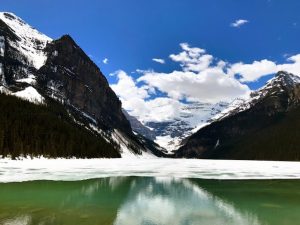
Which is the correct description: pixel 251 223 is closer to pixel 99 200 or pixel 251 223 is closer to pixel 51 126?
pixel 99 200

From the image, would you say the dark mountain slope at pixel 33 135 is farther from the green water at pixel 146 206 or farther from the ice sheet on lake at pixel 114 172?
the green water at pixel 146 206

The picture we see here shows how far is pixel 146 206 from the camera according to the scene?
24.7 m

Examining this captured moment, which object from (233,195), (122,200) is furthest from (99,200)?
(233,195)

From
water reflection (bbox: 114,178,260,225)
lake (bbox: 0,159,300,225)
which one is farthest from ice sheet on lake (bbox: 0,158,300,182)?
water reflection (bbox: 114,178,260,225)

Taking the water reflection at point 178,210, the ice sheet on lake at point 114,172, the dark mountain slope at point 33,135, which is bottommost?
the water reflection at point 178,210

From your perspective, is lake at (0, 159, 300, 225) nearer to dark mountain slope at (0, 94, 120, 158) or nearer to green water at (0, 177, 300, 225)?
green water at (0, 177, 300, 225)

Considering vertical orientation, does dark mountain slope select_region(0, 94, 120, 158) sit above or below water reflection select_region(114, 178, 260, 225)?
above

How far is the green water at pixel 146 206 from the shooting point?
19.4 meters

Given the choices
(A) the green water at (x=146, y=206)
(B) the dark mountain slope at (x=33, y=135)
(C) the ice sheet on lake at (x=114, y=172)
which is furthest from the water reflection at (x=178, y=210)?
(B) the dark mountain slope at (x=33, y=135)

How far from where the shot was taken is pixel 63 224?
17.6 m

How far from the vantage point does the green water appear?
19.4 m

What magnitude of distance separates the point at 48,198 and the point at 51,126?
152236mm

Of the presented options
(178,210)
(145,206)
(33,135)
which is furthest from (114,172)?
(33,135)

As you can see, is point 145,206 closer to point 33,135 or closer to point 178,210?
point 178,210
